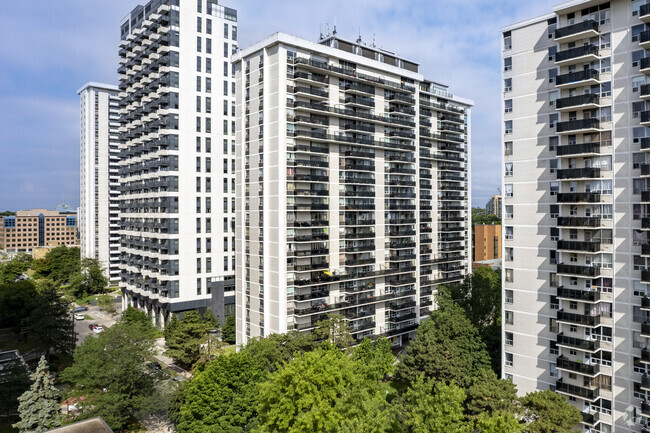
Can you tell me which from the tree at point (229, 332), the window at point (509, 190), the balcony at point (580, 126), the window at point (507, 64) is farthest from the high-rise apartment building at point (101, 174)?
the balcony at point (580, 126)

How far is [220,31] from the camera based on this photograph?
269 ft

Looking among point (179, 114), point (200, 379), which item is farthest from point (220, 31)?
point (200, 379)

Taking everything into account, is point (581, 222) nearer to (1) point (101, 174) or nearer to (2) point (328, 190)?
(2) point (328, 190)

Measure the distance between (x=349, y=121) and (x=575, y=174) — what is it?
34933 millimetres

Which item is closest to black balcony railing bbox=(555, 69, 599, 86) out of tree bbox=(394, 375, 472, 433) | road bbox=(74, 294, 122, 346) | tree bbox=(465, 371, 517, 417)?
tree bbox=(465, 371, 517, 417)

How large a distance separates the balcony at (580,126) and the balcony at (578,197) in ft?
21.0

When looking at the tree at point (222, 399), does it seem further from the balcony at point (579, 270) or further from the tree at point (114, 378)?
the balcony at point (579, 270)

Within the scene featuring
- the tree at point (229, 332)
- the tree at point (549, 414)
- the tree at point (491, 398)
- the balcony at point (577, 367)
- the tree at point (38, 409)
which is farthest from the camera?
the tree at point (229, 332)

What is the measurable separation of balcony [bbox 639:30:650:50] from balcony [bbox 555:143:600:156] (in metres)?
9.75

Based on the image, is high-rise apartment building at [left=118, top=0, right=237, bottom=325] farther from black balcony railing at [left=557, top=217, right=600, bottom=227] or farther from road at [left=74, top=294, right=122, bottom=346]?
black balcony railing at [left=557, top=217, right=600, bottom=227]

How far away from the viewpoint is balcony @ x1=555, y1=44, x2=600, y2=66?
41656 millimetres

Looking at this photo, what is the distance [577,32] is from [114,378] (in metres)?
61.7

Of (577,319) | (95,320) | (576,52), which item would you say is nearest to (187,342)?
(95,320)

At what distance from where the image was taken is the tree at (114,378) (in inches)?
1730
